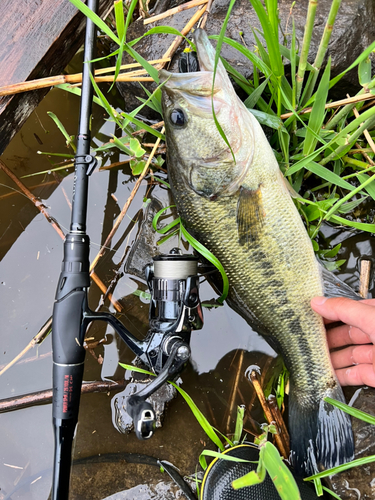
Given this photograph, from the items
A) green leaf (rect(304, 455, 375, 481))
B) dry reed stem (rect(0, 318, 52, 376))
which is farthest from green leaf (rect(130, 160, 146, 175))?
green leaf (rect(304, 455, 375, 481))

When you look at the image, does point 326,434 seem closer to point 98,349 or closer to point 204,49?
point 98,349

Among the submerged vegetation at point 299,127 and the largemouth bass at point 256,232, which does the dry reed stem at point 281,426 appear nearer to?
the largemouth bass at point 256,232

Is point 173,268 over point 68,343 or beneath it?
over

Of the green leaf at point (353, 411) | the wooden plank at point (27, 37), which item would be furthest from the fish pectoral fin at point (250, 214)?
the wooden plank at point (27, 37)

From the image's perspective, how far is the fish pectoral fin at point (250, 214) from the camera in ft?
5.99

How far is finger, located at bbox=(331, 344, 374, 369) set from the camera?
214cm

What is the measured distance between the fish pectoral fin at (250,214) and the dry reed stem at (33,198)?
1.31m

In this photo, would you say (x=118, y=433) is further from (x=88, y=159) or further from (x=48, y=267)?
(x=88, y=159)

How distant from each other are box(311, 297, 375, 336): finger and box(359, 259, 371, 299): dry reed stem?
298mm

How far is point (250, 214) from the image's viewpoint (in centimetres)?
184

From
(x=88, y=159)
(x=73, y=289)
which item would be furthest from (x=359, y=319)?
(x=88, y=159)

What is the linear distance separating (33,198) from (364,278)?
2.33 m

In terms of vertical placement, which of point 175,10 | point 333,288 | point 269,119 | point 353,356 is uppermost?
point 175,10

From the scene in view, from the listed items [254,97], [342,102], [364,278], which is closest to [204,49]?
[254,97]
